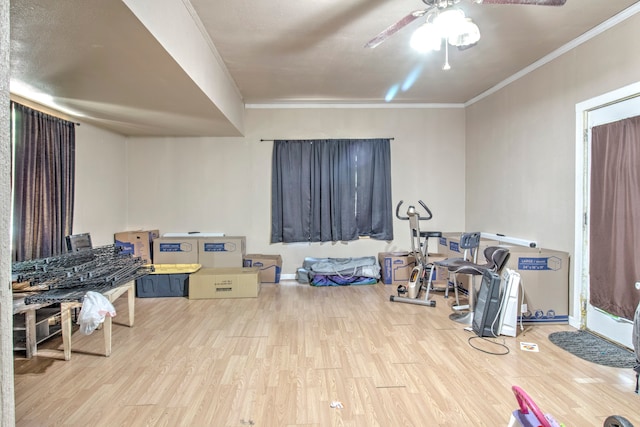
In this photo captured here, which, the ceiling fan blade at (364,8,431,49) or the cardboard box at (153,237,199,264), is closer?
the ceiling fan blade at (364,8,431,49)

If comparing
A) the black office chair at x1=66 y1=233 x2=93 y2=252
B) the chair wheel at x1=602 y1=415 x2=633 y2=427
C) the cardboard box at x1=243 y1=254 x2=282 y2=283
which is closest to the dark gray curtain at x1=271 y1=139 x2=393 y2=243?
the cardboard box at x1=243 y1=254 x2=282 y2=283

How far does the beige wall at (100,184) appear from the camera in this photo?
13.8ft

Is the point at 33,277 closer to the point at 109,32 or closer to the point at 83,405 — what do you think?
the point at 83,405

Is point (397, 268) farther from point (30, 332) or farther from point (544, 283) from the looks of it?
point (30, 332)

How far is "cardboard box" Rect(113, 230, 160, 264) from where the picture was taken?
15.8ft

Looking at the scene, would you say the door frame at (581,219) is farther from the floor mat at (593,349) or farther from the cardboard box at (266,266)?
the cardboard box at (266,266)

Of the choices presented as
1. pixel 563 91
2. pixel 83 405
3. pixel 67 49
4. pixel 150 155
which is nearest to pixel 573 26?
pixel 563 91

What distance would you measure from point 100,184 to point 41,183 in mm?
1181

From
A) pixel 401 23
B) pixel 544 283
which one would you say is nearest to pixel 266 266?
pixel 544 283

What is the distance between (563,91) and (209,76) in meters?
3.42

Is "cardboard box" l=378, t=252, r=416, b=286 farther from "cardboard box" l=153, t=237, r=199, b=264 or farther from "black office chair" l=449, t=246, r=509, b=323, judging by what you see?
"cardboard box" l=153, t=237, r=199, b=264

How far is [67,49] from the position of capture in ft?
7.10

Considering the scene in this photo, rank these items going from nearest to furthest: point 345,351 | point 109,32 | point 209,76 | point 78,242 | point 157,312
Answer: point 109,32, point 345,351, point 209,76, point 78,242, point 157,312

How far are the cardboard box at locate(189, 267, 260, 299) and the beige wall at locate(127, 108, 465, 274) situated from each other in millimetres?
1056
